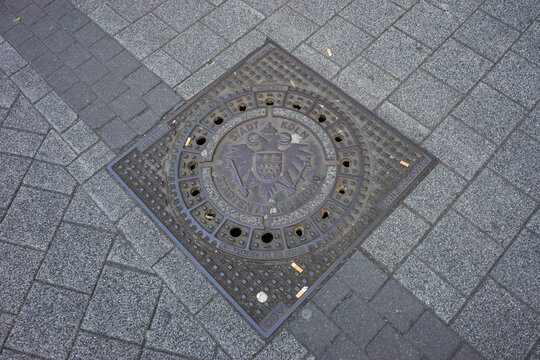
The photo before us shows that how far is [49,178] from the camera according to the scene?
332cm

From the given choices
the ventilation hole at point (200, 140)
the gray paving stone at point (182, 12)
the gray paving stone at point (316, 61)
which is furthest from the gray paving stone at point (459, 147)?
the gray paving stone at point (182, 12)

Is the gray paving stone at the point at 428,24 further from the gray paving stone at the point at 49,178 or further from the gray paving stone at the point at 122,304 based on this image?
the gray paving stone at the point at 49,178

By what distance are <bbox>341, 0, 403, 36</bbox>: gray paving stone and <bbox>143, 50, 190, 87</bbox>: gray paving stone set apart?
1.82 m

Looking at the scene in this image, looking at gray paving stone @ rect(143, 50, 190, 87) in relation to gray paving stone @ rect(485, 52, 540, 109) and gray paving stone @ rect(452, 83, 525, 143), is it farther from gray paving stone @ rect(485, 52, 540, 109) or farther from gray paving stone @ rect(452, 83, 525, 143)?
gray paving stone @ rect(485, 52, 540, 109)

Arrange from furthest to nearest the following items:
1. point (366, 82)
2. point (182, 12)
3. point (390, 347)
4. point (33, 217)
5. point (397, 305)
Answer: point (182, 12), point (366, 82), point (33, 217), point (397, 305), point (390, 347)

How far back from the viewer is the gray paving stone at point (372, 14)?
385 centimetres

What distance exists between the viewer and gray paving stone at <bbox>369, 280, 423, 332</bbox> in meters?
2.64

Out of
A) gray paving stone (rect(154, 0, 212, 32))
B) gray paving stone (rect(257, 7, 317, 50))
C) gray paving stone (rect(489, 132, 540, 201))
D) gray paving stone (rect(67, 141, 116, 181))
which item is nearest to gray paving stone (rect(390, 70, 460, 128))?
gray paving stone (rect(489, 132, 540, 201))

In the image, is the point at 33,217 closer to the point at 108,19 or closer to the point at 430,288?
the point at 108,19

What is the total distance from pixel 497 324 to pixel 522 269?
0.47m

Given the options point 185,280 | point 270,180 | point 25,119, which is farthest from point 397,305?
point 25,119

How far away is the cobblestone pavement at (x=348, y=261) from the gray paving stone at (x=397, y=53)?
17 mm

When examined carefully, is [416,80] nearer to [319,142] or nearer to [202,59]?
[319,142]

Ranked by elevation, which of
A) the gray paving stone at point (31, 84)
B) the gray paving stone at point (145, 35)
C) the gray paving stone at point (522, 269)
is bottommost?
the gray paving stone at point (522, 269)
